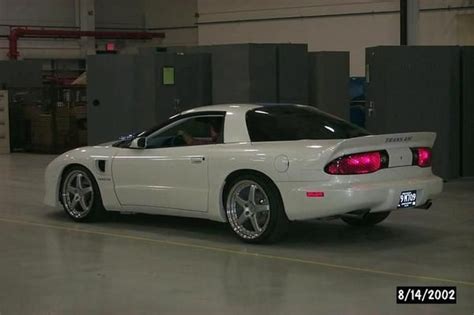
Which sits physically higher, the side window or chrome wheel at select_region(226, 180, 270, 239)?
the side window

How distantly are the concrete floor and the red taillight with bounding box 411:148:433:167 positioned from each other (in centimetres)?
79

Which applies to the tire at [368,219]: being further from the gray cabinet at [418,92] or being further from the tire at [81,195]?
the gray cabinet at [418,92]

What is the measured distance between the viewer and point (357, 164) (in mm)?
7223

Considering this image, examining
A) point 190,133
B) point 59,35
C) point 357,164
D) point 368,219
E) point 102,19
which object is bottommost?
point 368,219

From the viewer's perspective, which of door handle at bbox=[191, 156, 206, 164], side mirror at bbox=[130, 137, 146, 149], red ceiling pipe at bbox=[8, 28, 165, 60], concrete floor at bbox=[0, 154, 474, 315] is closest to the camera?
concrete floor at bbox=[0, 154, 474, 315]

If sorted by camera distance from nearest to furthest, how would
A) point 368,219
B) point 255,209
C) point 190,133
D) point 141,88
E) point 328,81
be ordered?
point 255,209, point 190,133, point 368,219, point 141,88, point 328,81

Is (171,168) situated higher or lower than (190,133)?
lower

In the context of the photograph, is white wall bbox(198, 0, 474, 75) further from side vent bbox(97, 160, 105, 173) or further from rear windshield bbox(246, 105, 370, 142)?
side vent bbox(97, 160, 105, 173)

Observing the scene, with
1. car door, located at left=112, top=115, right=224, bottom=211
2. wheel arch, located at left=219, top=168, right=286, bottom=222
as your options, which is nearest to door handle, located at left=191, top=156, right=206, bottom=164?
car door, located at left=112, top=115, right=224, bottom=211

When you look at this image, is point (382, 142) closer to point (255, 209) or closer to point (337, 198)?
point (337, 198)

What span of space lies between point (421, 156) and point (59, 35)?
22704 millimetres

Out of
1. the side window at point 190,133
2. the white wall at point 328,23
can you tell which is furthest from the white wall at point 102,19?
the side window at point 190,133

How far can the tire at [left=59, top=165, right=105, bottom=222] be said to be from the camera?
900cm
